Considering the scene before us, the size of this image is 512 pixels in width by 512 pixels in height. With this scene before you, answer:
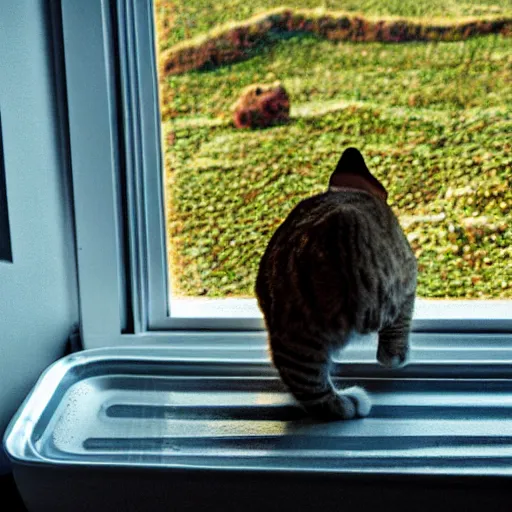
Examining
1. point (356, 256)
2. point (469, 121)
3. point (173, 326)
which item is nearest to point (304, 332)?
point (356, 256)

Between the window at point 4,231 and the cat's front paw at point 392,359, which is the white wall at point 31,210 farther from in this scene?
the cat's front paw at point 392,359

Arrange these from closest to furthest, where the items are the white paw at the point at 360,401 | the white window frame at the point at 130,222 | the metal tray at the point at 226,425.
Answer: the metal tray at the point at 226,425 < the white paw at the point at 360,401 < the white window frame at the point at 130,222

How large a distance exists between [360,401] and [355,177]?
34 cm

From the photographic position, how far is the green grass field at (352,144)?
1.13 m

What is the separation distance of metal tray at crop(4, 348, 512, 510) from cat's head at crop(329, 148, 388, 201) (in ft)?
0.95

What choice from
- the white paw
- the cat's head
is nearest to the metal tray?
the white paw

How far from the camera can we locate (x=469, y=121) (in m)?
1.15

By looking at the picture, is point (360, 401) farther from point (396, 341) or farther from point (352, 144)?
point (352, 144)

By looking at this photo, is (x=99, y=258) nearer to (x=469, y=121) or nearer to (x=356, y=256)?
(x=356, y=256)

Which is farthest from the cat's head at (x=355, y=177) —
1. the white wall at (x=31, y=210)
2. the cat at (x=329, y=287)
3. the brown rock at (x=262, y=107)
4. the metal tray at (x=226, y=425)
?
the white wall at (x=31, y=210)

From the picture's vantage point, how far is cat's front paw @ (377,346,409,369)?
1061 mm

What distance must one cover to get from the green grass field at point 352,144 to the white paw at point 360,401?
29 centimetres

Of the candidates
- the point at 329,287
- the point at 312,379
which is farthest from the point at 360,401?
the point at 329,287

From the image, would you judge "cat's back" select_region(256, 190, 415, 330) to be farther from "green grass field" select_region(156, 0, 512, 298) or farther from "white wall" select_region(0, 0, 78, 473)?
"white wall" select_region(0, 0, 78, 473)
